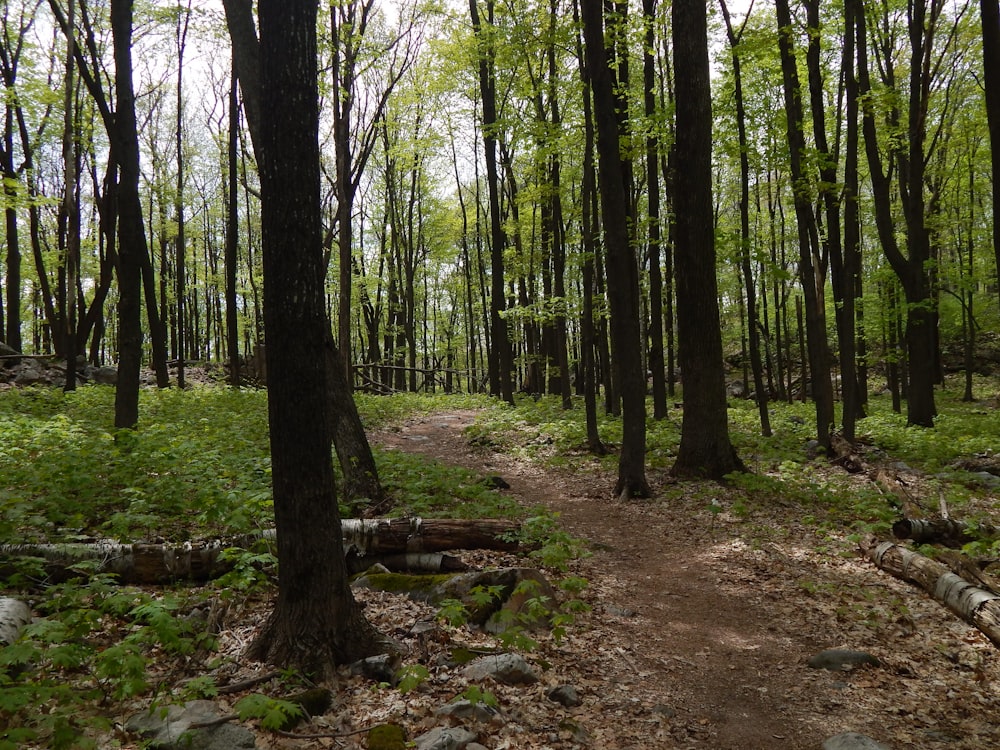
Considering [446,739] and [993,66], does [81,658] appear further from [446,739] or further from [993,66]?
[993,66]

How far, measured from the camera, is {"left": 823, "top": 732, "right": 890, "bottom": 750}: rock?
338 cm

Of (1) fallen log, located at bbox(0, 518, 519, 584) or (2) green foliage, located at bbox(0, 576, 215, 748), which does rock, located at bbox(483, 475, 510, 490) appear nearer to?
(1) fallen log, located at bbox(0, 518, 519, 584)

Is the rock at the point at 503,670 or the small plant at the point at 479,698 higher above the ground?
the small plant at the point at 479,698

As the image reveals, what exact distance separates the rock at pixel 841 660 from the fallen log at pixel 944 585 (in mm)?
948

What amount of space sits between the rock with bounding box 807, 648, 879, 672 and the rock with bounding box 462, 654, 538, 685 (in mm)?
2238

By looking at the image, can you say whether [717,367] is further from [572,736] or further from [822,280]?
[572,736]

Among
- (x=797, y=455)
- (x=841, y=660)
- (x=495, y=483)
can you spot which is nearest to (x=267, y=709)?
(x=841, y=660)

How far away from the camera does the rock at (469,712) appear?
3.59 metres

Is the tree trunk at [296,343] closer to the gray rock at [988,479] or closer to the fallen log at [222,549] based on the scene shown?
the fallen log at [222,549]

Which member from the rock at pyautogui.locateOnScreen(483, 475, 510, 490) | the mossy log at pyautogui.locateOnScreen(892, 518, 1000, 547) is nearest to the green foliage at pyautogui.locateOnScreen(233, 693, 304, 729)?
the rock at pyautogui.locateOnScreen(483, 475, 510, 490)

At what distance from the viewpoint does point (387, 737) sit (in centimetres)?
335

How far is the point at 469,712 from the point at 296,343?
2.59m

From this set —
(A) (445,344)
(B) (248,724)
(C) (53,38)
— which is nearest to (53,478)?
(B) (248,724)

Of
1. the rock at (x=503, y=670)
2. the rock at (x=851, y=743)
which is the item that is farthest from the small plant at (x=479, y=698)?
the rock at (x=851, y=743)
